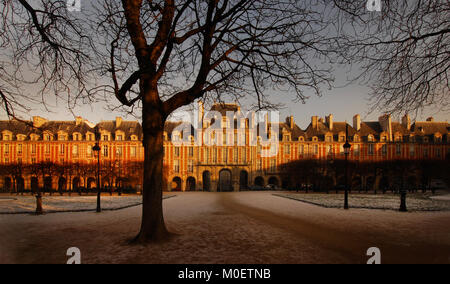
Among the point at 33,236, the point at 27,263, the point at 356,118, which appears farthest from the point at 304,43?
the point at 356,118

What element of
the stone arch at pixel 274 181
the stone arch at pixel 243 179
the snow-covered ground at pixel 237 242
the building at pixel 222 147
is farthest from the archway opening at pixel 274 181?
the snow-covered ground at pixel 237 242

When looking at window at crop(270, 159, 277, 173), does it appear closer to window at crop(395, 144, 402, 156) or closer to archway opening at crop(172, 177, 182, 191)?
archway opening at crop(172, 177, 182, 191)

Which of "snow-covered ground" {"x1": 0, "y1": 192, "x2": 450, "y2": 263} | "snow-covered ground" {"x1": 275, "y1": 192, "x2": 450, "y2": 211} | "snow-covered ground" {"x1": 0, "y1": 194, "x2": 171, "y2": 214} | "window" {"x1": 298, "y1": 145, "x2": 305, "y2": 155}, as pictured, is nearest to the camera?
"snow-covered ground" {"x1": 0, "y1": 192, "x2": 450, "y2": 263}

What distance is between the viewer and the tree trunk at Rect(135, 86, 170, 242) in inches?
286

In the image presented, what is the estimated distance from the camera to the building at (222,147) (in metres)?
47.9

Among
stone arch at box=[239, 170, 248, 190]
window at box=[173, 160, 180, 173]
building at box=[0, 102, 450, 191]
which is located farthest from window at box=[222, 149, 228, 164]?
window at box=[173, 160, 180, 173]

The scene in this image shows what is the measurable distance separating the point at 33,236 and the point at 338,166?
36938 millimetres

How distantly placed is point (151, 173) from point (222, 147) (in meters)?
41.9

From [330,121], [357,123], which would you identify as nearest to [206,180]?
[330,121]

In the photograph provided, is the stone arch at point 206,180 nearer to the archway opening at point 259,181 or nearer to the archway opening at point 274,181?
the archway opening at point 259,181

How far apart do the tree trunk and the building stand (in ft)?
129

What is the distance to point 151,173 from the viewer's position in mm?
7258

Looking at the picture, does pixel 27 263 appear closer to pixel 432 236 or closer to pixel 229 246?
pixel 229 246

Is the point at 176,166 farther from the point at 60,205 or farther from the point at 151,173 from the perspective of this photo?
the point at 151,173
